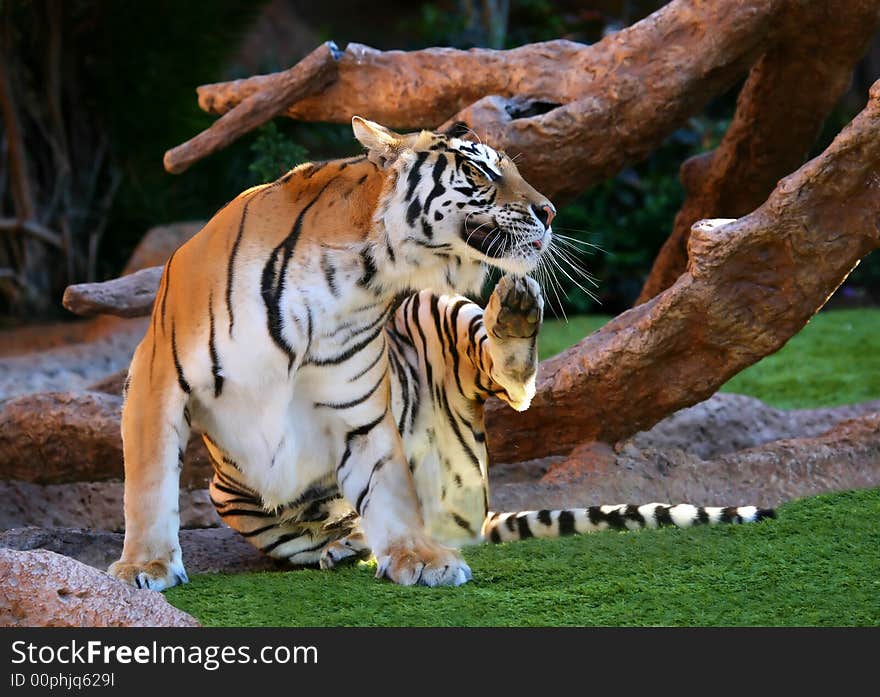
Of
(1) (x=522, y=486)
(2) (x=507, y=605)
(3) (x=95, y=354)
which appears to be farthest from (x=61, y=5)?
(2) (x=507, y=605)

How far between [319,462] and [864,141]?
172cm

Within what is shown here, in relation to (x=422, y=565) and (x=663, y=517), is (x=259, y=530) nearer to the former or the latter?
(x=422, y=565)

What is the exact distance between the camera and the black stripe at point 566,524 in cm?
351

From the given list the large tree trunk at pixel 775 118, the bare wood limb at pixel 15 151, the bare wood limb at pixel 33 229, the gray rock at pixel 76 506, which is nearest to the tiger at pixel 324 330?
the gray rock at pixel 76 506

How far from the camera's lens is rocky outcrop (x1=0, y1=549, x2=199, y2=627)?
245 centimetres

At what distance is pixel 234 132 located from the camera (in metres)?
4.46

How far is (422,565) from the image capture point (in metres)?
2.94

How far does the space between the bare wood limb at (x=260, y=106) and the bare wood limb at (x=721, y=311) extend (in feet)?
4.34

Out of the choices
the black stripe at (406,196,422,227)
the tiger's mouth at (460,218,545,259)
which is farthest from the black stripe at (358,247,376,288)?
the tiger's mouth at (460,218,545,259)

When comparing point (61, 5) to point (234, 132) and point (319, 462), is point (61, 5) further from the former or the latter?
point (319, 462)

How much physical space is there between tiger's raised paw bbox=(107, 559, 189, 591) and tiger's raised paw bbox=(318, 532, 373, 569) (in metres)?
0.45

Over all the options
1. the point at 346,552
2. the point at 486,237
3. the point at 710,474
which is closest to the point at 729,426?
the point at 710,474

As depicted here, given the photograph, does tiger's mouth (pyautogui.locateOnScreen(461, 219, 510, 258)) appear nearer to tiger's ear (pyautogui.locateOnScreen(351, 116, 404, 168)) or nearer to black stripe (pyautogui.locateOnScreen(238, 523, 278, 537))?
tiger's ear (pyautogui.locateOnScreen(351, 116, 404, 168))

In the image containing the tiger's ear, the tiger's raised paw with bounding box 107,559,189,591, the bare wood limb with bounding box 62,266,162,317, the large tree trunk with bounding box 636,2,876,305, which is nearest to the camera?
the tiger's raised paw with bounding box 107,559,189,591
